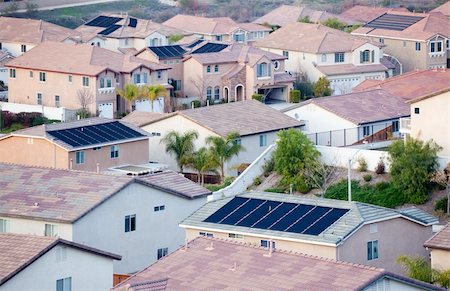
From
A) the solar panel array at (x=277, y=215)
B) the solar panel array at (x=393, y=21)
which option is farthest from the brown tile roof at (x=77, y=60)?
the solar panel array at (x=277, y=215)

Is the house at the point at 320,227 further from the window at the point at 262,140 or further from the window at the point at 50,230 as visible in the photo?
the window at the point at 262,140

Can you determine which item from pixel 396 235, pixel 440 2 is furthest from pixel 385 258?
pixel 440 2

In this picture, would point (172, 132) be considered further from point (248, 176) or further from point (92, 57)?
point (92, 57)

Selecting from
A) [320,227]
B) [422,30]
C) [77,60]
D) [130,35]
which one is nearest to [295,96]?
[77,60]

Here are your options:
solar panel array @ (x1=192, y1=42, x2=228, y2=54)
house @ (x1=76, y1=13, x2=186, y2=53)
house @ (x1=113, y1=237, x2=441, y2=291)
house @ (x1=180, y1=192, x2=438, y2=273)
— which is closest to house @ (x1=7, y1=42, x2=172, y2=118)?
solar panel array @ (x1=192, y1=42, x2=228, y2=54)

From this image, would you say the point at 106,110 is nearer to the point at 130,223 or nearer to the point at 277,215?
the point at 130,223

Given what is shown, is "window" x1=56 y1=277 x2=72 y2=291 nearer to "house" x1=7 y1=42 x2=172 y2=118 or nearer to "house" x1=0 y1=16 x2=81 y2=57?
"house" x1=7 y1=42 x2=172 y2=118
